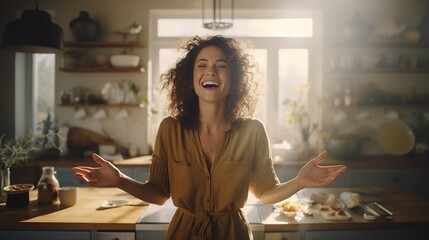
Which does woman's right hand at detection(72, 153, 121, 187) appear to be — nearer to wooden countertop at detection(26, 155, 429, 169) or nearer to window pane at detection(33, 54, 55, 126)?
wooden countertop at detection(26, 155, 429, 169)

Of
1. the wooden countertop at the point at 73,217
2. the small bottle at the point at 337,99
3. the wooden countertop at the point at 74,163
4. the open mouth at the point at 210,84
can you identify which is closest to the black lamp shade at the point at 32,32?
the wooden countertop at the point at 73,217

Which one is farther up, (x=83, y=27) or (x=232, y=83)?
(x=83, y=27)

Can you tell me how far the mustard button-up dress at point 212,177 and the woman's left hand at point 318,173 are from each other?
0.17 m

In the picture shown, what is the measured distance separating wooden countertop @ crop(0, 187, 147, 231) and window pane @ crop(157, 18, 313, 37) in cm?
277

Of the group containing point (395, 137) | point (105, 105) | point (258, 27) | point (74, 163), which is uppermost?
point (258, 27)

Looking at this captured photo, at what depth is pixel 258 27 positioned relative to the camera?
441 centimetres

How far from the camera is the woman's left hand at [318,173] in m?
1.29

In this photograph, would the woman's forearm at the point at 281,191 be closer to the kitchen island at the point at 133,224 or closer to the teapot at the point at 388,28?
the kitchen island at the point at 133,224

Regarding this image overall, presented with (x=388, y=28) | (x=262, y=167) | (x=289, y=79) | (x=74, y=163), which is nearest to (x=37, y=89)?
(x=74, y=163)

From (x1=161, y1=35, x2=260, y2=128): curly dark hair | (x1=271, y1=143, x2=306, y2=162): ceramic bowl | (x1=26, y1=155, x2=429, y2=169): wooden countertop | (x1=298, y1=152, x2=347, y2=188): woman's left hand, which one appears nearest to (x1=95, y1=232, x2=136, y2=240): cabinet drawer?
(x1=161, y1=35, x2=260, y2=128): curly dark hair

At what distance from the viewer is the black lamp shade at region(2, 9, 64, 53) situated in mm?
1985

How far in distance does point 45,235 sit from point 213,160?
0.99 metres

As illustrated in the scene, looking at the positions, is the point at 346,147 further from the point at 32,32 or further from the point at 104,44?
the point at 32,32

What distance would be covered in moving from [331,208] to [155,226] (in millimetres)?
943
